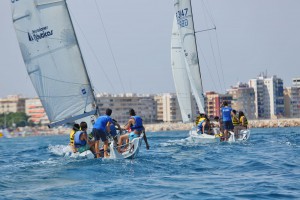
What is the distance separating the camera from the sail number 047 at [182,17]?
41.3m

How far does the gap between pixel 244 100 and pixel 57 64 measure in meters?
166

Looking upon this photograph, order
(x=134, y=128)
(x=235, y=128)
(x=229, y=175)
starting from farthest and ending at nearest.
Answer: (x=235, y=128) < (x=134, y=128) < (x=229, y=175)

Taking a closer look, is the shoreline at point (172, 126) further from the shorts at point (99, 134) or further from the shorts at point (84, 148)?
the shorts at point (99, 134)

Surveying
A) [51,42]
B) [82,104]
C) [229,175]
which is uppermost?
[51,42]

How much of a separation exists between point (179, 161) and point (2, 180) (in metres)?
5.85

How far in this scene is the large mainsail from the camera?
85.3ft

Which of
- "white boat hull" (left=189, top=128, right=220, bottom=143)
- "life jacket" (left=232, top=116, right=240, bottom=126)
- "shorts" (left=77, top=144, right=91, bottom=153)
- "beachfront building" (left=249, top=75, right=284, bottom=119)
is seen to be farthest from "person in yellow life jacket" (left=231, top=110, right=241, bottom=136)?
"beachfront building" (left=249, top=75, right=284, bottom=119)

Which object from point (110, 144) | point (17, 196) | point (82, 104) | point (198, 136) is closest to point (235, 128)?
point (198, 136)

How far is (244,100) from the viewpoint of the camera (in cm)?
19062

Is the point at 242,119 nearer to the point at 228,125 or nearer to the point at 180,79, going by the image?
the point at 228,125

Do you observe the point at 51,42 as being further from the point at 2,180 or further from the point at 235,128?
the point at 235,128

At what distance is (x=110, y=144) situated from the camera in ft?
74.6

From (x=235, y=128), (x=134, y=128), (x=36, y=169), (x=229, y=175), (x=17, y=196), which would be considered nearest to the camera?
(x=17, y=196)

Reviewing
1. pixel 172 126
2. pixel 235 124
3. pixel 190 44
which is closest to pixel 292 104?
pixel 172 126
